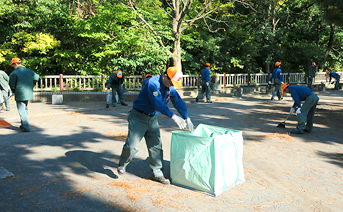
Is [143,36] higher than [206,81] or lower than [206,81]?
higher

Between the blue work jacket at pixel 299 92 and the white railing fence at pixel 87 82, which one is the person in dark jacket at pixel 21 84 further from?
the white railing fence at pixel 87 82

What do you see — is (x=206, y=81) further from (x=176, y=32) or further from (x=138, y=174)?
(x=138, y=174)

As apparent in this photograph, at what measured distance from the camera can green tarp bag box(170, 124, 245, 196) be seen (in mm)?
3926

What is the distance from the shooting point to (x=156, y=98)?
413cm

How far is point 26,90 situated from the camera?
7707mm

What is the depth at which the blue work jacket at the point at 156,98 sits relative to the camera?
4.13 m

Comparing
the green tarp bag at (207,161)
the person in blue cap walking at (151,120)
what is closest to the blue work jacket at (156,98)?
the person in blue cap walking at (151,120)

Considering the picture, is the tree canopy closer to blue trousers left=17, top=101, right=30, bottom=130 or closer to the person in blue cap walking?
blue trousers left=17, top=101, right=30, bottom=130

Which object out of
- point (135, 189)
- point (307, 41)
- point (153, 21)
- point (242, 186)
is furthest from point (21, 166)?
point (307, 41)

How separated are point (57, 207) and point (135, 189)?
108cm

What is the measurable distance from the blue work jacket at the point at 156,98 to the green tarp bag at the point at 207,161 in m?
0.44

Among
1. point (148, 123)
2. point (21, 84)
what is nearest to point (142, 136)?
point (148, 123)

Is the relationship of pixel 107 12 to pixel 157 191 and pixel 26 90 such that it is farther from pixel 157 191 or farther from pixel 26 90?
pixel 157 191

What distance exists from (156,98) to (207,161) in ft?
3.61
